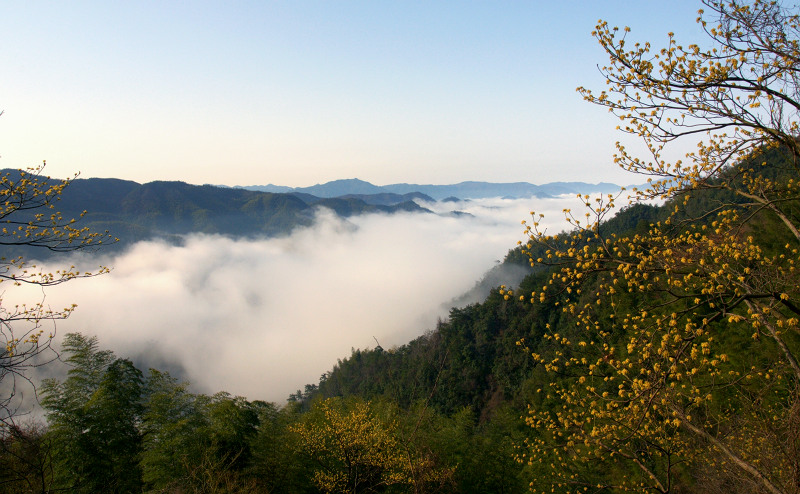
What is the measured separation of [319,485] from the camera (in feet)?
56.5

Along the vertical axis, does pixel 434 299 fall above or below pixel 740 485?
below

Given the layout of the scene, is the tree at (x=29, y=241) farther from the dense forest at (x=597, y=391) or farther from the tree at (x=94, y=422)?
the tree at (x=94, y=422)

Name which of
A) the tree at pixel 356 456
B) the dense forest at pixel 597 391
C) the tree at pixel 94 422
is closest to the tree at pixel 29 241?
the dense forest at pixel 597 391

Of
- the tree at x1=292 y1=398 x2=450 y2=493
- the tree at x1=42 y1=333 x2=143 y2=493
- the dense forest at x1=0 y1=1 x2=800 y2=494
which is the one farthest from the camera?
the tree at x1=42 y1=333 x2=143 y2=493

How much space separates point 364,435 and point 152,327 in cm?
20006

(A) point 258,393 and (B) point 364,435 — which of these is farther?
(A) point 258,393

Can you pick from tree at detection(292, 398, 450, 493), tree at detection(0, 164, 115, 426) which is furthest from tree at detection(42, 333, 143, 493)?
tree at detection(0, 164, 115, 426)

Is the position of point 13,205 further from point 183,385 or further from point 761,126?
point 183,385

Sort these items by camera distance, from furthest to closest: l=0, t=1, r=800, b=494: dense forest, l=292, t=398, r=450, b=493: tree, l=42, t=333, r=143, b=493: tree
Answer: l=42, t=333, r=143, b=493: tree, l=292, t=398, r=450, b=493: tree, l=0, t=1, r=800, b=494: dense forest

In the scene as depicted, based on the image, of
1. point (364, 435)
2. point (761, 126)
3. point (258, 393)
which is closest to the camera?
point (761, 126)

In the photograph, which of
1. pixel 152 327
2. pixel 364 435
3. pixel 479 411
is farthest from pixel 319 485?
pixel 152 327

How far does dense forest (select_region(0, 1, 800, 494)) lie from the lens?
4.59 meters

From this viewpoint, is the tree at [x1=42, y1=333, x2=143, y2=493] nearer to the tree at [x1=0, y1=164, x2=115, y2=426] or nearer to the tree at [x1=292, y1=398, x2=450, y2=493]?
the tree at [x1=292, y1=398, x2=450, y2=493]

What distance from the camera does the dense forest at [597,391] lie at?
4586 mm
